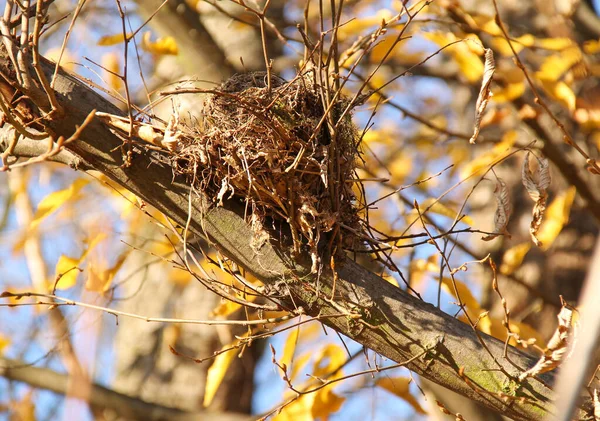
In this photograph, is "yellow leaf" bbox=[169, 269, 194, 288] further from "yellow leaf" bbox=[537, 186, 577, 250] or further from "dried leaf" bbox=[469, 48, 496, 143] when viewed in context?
"dried leaf" bbox=[469, 48, 496, 143]

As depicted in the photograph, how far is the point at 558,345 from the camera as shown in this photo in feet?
4.07

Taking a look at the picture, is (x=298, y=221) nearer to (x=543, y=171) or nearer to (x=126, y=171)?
(x=126, y=171)

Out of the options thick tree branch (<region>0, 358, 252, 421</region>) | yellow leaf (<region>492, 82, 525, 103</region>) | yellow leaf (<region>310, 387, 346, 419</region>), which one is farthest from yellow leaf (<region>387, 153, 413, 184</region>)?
yellow leaf (<region>310, 387, 346, 419</region>)

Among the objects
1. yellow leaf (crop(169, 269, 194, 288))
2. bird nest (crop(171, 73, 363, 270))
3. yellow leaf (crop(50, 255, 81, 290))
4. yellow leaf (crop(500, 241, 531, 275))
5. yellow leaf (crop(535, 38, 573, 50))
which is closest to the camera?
bird nest (crop(171, 73, 363, 270))

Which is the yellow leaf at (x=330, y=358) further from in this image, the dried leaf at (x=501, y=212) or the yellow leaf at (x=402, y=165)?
the yellow leaf at (x=402, y=165)

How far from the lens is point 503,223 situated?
5.03ft

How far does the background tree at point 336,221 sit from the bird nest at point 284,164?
0.10 feet

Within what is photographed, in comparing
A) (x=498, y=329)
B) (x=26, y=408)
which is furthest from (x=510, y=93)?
(x=26, y=408)

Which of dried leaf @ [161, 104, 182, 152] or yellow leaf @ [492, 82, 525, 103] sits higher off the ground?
yellow leaf @ [492, 82, 525, 103]

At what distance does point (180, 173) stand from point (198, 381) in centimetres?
252

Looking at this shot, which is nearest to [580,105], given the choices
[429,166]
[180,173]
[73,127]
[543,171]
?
[543,171]

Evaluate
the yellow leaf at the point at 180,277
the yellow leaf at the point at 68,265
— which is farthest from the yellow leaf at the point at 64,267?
the yellow leaf at the point at 180,277

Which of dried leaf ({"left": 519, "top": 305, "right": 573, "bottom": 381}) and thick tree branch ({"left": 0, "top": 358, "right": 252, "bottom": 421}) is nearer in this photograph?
dried leaf ({"left": 519, "top": 305, "right": 573, "bottom": 381})

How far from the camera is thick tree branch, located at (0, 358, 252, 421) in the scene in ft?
8.71
